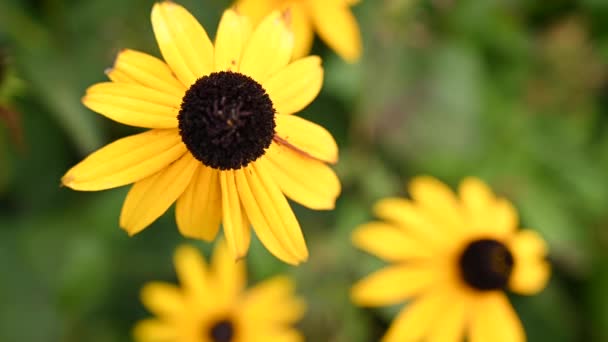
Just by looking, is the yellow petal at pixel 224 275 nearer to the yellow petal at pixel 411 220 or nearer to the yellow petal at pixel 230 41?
the yellow petal at pixel 411 220

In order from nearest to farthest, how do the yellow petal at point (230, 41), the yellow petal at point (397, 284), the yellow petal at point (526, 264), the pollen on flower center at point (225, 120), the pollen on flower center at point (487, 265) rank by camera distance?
the pollen on flower center at point (225, 120) < the yellow petal at point (230, 41) < the pollen on flower center at point (487, 265) < the yellow petal at point (397, 284) < the yellow petal at point (526, 264)

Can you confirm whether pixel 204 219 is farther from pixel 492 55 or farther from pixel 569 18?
pixel 569 18

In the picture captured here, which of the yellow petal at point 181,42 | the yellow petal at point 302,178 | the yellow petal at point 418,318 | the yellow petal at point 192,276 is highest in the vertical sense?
the yellow petal at point 181,42

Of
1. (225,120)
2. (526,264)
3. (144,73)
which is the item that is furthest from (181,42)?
(526,264)

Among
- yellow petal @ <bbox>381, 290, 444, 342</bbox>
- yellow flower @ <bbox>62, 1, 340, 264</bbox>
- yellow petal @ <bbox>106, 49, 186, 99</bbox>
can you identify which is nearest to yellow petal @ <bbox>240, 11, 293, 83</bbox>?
yellow flower @ <bbox>62, 1, 340, 264</bbox>

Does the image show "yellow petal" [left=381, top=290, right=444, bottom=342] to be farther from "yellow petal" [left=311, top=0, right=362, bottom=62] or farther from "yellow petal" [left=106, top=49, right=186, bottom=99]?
"yellow petal" [left=106, top=49, right=186, bottom=99]

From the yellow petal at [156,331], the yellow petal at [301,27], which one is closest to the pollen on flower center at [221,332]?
the yellow petal at [156,331]

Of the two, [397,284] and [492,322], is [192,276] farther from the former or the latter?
[492,322]
